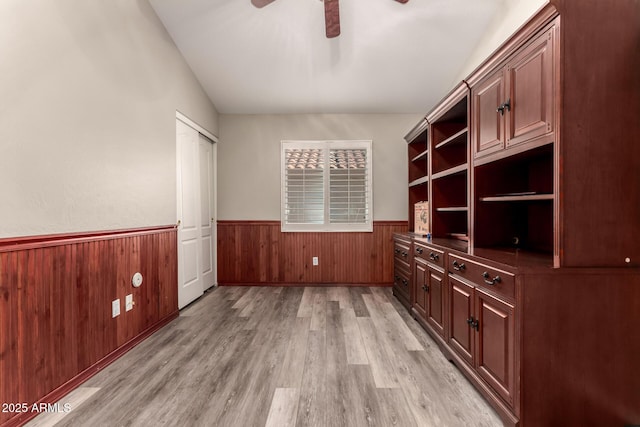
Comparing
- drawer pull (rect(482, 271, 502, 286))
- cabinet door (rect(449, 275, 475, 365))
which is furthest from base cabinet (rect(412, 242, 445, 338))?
drawer pull (rect(482, 271, 502, 286))

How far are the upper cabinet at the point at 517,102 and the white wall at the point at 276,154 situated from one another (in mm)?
2223

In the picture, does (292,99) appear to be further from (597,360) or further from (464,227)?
(597,360)

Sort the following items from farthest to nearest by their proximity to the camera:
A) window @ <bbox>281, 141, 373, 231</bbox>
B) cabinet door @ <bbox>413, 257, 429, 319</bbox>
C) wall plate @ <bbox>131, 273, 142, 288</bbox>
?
window @ <bbox>281, 141, 373, 231</bbox>, cabinet door @ <bbox>413, 257, 429, 319</bbox>, wall plate @ <bbox>131, 273, 142, 288</bbox>

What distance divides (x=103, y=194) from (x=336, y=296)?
9.19 ft

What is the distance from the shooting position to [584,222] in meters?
1.41

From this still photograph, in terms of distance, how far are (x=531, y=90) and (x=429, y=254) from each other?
1504 millimetres

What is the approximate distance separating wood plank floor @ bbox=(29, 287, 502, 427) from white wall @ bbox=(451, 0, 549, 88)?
110 inches

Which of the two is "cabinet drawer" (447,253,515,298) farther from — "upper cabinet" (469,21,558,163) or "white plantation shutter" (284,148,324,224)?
"white plantation shutter" (284,148,324,224)

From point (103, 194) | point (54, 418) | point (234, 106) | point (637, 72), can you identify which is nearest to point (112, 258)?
point (103, 194)

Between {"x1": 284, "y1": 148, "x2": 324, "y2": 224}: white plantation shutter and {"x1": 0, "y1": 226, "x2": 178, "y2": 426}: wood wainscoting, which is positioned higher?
{"x1": 284, "y1": 148, "x2": 324, "y2": 224}: white plantation shutter

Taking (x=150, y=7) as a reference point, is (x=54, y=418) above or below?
below

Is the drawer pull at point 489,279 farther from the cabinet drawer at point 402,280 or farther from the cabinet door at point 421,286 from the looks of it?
the cabinet drawer at point 402,280

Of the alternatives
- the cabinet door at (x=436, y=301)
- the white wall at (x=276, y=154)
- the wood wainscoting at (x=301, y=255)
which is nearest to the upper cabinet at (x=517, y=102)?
the cabinet door at (x=436, y=301)

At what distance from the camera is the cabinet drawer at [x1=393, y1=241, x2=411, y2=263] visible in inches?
132
